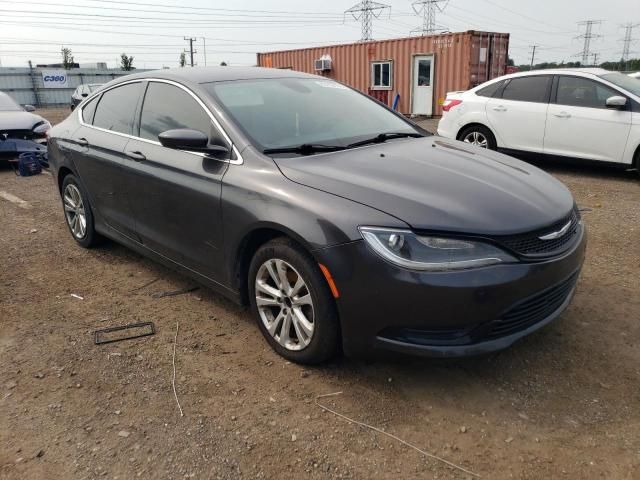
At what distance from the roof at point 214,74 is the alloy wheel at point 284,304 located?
1487 millimetres

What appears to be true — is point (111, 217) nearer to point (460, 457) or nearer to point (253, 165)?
point (253, 165)

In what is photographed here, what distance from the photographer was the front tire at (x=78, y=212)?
16.2 feet

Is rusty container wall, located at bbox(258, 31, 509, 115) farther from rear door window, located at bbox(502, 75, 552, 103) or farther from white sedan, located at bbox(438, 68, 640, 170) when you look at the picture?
rear door window, located at bbox(502, 75, 552, 103)

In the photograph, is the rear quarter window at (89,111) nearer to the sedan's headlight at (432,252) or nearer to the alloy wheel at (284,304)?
the alloy wheel at (284,304)

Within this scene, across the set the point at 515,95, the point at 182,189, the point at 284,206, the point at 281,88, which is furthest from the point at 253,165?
the point at 515,95

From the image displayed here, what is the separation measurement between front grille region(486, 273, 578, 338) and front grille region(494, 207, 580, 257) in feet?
0.63

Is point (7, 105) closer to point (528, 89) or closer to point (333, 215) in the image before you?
point (528, 89)

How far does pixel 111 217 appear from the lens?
14.7 ft

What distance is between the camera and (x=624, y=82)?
779 cm

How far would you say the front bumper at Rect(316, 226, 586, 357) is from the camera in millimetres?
2480

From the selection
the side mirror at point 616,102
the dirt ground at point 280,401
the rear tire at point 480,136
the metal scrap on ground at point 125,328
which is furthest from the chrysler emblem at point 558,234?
the rear tire at point 480,136

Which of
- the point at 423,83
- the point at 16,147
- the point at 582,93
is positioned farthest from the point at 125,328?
the point at 423,83

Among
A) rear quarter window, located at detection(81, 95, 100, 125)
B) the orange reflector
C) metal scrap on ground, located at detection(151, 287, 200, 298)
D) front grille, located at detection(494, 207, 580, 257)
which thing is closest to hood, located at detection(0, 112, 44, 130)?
rear quarter window, located at detection(81, 95, 100, 125)

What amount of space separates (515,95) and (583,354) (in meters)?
6.25
